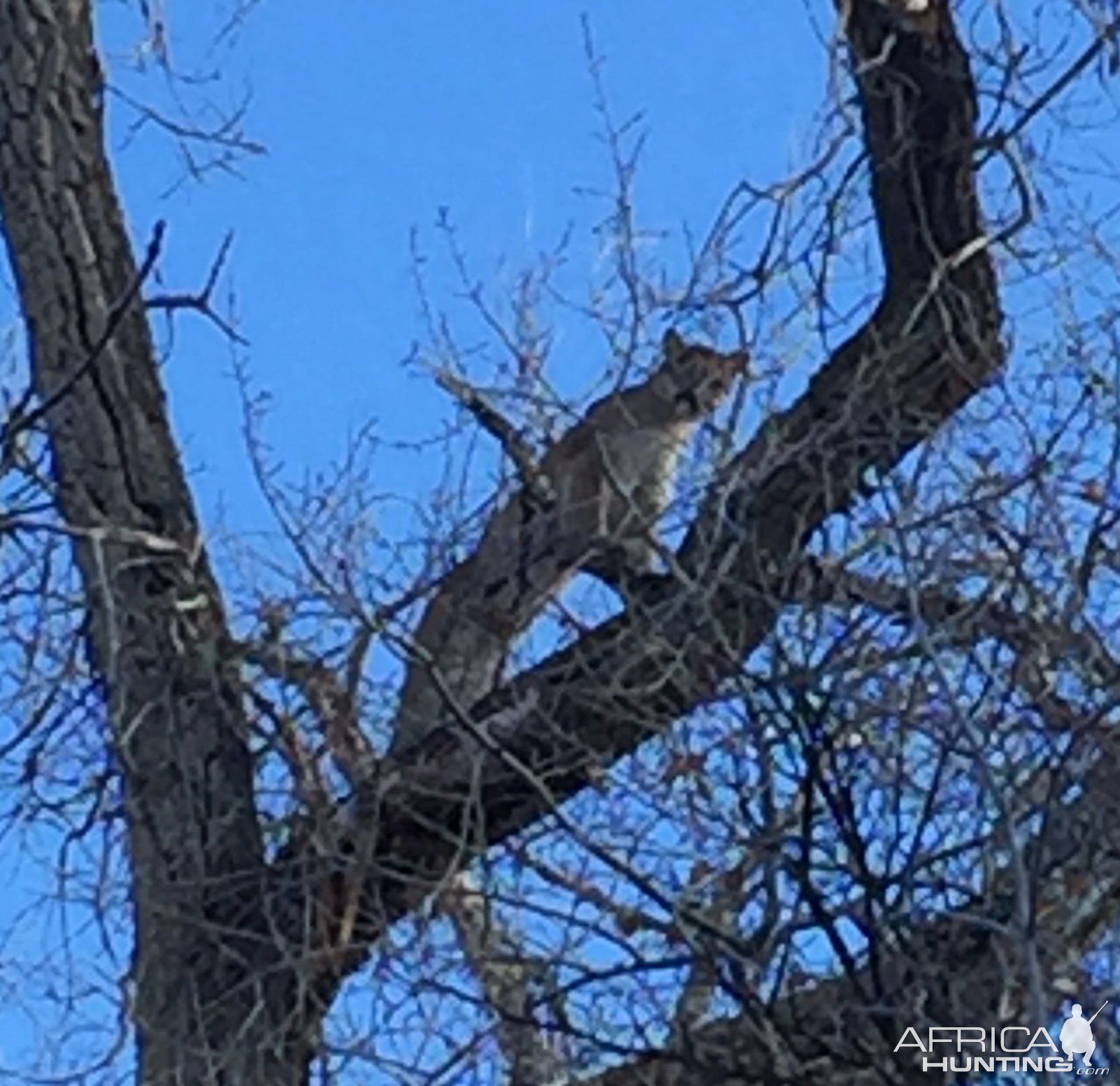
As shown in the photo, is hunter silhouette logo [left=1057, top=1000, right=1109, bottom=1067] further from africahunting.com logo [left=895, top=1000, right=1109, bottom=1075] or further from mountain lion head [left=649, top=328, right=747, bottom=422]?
mountain lion head [left=649, top=328, right=747, bottom=422]

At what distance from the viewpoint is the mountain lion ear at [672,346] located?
6.39 m

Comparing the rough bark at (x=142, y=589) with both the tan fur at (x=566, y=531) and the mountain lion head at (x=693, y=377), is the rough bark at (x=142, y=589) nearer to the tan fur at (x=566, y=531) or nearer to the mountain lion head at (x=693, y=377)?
the tan fur at (x=566, y=531)

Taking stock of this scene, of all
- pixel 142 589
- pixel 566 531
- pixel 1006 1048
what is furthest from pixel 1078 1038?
pixel 142 589

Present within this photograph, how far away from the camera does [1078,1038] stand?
4.40 meters

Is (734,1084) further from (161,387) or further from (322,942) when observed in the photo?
(161,387)

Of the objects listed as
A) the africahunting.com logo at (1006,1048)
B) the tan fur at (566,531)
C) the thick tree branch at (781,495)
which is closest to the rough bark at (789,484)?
the thick tree branch at (781,495)

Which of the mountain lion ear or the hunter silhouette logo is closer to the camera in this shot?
the hunter silhouette logo

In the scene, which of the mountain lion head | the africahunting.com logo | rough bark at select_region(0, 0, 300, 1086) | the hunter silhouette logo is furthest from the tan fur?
the hunter silhouette logo

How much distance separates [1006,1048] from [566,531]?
87.7 inches

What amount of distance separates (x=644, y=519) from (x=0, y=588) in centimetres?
122

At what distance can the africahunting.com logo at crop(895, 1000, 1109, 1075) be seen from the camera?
4.24 meters

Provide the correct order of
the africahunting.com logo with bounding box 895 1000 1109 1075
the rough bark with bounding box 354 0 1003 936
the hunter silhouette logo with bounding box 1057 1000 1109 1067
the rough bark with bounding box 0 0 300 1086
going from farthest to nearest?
the rough bark with bounding box 0 0 300 1086, the rough bark with bounding box 354 0 1003 936, the hunter silhouette logo with bounding box 1057 1000 1109 1067, the africahunting.com logo with bounding box 895 1000 1109 1075

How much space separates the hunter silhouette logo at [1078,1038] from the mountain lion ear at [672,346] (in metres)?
2.21

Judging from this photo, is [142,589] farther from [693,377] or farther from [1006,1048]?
[1006,1048]
